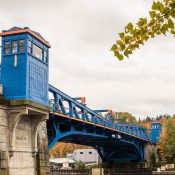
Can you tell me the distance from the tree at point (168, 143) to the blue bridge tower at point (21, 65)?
6069 cm

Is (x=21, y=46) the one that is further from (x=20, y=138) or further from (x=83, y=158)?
(x=83, y=158)

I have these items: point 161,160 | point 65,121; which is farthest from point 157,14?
point 161,160

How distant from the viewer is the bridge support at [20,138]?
64.1ft

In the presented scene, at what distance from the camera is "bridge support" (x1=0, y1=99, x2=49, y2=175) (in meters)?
19.5

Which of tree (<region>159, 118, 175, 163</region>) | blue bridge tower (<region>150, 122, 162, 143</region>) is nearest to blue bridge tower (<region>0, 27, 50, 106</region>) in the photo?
tree (<region>159, 118, 175, 163</region>)

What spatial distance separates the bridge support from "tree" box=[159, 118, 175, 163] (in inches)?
2341

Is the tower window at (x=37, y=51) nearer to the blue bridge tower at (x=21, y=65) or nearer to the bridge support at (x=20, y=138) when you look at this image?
the blue bridge tower at (x=21, y=65)

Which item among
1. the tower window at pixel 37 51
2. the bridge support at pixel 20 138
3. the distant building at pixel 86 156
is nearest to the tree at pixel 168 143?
the distant building at pixel 86 156

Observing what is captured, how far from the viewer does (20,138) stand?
20984mm

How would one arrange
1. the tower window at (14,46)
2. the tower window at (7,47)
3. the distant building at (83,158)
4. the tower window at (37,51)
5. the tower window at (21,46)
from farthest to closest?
the distant building at (83,158), the tower window at (37,51), the tower window at (7,47), the tower window at (14,46), the tower window at (21,46)

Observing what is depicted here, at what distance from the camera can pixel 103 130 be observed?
49.3 metres

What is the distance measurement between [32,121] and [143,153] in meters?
62.9

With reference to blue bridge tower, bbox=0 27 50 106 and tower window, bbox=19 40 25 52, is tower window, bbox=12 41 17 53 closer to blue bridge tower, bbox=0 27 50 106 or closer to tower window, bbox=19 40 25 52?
blue bridge tower, bbox=0 27 50 106

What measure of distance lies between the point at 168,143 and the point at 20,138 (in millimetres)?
64164
